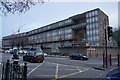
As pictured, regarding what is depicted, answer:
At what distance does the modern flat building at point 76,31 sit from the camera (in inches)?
2111

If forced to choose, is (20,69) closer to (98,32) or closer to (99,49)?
(99,49)

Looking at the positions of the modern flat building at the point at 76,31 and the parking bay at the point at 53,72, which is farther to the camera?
the modern flat building at the point at 76,31

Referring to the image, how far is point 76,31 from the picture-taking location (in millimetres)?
65875

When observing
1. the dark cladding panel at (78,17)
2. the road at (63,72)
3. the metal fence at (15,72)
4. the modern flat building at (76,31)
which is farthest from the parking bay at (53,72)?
the dark cladding panel at (78,17)

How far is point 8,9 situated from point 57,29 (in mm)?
67225

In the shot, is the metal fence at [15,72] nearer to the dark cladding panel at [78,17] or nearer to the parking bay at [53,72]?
the parking bay at [53,72]

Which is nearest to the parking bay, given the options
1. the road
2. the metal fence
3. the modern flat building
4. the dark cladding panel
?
the road

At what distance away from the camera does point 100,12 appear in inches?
2160

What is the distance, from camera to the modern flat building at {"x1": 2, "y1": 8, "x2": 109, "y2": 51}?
53625 millimetres

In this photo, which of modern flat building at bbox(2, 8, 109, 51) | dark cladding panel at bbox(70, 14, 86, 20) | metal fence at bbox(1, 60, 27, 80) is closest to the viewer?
metal fence at bbox(1, 60, 27, 80)

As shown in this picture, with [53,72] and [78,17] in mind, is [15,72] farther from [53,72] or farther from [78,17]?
[78,17]

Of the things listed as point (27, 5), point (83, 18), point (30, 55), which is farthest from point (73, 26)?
point (27, 5)

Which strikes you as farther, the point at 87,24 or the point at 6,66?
the point at 87,24

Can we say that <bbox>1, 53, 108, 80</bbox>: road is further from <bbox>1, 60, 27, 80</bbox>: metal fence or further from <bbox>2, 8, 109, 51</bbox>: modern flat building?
<bbox>2, 8, 109, 51</bbox>: modern flat building
